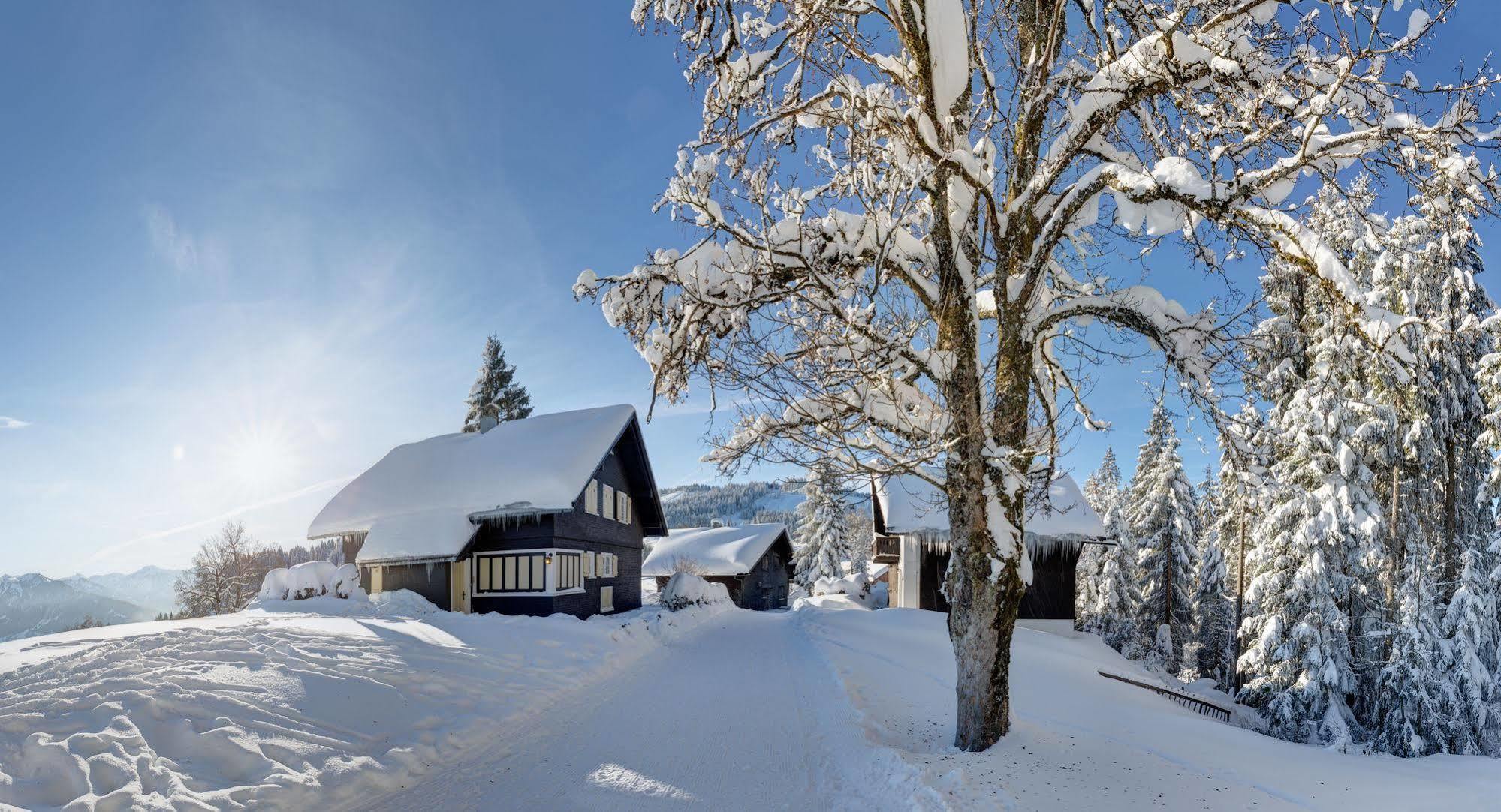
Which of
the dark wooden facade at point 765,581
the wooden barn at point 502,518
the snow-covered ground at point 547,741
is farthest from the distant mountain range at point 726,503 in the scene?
the snow-covered ground at point 547,741

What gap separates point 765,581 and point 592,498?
23.9 metres

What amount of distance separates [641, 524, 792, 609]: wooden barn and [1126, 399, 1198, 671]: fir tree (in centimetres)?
2059

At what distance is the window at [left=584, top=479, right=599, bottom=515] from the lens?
24719 millimetres

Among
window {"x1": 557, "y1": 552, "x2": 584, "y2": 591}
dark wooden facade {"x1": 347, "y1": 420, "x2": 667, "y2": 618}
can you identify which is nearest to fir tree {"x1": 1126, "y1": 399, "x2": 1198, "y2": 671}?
dark wooden facade {"x1": 347, "y1": 420, "x2": 667, "y2": 618}

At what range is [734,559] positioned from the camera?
4244cm

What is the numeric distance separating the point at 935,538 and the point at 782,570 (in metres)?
28.5

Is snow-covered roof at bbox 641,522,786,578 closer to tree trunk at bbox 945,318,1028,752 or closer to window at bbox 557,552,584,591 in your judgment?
window at bbox 557,552,584,591

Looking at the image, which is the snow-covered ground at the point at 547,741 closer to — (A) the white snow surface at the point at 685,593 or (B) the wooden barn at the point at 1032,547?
(B) the wooden barn at the point at 1032,547

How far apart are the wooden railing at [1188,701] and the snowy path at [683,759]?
8.31 meters

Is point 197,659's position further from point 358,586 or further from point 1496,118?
point 358,586

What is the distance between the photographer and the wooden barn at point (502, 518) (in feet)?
73.9

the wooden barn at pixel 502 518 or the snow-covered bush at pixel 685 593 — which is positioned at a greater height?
the wooden barn at pixel 502 518

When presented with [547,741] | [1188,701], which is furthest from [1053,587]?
[547,741]

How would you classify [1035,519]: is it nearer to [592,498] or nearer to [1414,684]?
[1414,684]
